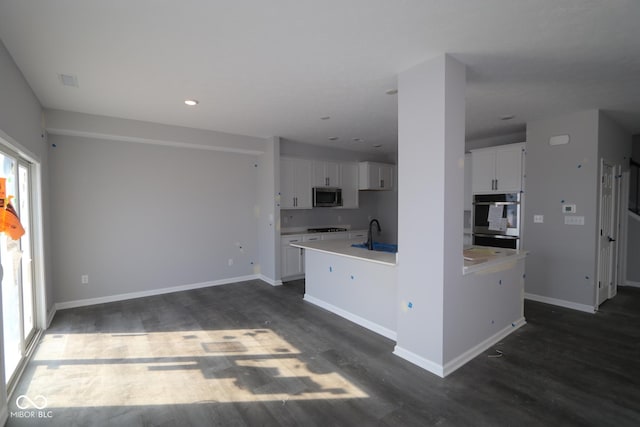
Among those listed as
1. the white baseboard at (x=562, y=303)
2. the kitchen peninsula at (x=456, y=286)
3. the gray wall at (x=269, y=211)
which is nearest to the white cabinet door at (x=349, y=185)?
the gray wall at (x=269, y=211)

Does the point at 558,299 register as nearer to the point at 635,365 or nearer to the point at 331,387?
the point at 635,365

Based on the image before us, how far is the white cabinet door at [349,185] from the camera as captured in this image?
6660 mm

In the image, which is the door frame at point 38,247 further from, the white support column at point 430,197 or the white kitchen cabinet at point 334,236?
the white kitchen cabinet at point 334,236

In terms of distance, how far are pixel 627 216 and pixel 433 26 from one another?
5707 mm

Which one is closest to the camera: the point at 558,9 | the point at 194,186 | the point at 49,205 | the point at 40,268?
the point at 558,9

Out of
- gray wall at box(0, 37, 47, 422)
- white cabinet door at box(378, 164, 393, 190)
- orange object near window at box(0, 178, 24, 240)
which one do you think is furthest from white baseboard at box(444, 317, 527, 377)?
white cabinet door at box(378, 164, 393, 190)

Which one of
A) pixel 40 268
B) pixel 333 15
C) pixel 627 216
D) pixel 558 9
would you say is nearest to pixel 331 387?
pixel 333 15

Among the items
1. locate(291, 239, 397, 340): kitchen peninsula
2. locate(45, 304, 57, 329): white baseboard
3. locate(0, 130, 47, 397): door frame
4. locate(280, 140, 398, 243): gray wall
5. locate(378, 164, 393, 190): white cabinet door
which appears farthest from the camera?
locate(378, 164, 393, 190): white cabinet door

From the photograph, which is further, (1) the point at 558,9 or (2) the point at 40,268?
(2) the point at 40,268

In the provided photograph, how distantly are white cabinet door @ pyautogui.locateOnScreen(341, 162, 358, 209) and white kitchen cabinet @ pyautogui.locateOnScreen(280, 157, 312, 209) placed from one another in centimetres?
94

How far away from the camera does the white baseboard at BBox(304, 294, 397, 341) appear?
3.29m

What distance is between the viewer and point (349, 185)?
6754 mm

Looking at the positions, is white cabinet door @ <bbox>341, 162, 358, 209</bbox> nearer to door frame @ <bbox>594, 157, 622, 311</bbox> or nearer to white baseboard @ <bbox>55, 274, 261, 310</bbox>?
white baseboard @ <bbox>55, 274, 261, 310</bbox>

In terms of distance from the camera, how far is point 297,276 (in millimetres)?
5824
